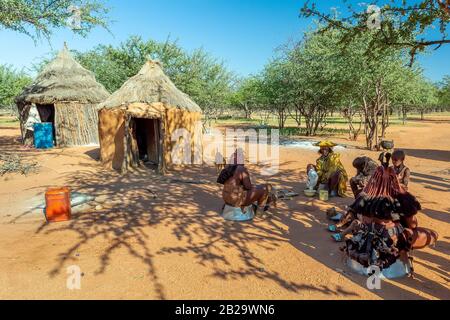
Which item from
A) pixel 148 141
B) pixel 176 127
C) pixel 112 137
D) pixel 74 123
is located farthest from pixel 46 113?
pixel 176 127

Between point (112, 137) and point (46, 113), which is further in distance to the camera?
point (46, 113)

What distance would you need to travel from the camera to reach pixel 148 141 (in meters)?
13.1

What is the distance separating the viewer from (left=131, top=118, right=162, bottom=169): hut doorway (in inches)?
457

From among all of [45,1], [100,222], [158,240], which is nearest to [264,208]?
[158,240]

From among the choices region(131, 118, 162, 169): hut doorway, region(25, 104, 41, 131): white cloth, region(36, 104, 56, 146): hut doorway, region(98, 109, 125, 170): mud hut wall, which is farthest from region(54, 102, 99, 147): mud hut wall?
region(98, 109, 125, 170): mud hut wall

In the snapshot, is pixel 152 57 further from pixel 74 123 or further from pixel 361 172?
pixel 361 172

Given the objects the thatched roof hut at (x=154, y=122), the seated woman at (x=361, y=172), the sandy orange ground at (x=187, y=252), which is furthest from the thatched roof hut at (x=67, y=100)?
the seated woman at (x=361, y=172)

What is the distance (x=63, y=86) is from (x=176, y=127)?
8020 mm

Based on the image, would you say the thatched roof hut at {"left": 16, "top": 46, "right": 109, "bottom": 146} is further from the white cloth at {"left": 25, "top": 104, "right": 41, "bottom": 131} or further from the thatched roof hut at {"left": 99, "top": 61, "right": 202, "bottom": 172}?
the thatched roof hut at {"left": 99, "top": 61, "right": 202, "bottom": 172}

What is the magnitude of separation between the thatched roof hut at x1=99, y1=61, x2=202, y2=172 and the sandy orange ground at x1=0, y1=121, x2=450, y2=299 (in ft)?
10.8

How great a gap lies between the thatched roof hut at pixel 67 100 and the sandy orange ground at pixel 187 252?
8598mm

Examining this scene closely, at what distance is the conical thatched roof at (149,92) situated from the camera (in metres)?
11.1

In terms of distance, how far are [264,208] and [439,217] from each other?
128 inches

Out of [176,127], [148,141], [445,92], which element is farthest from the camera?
[445,92]
